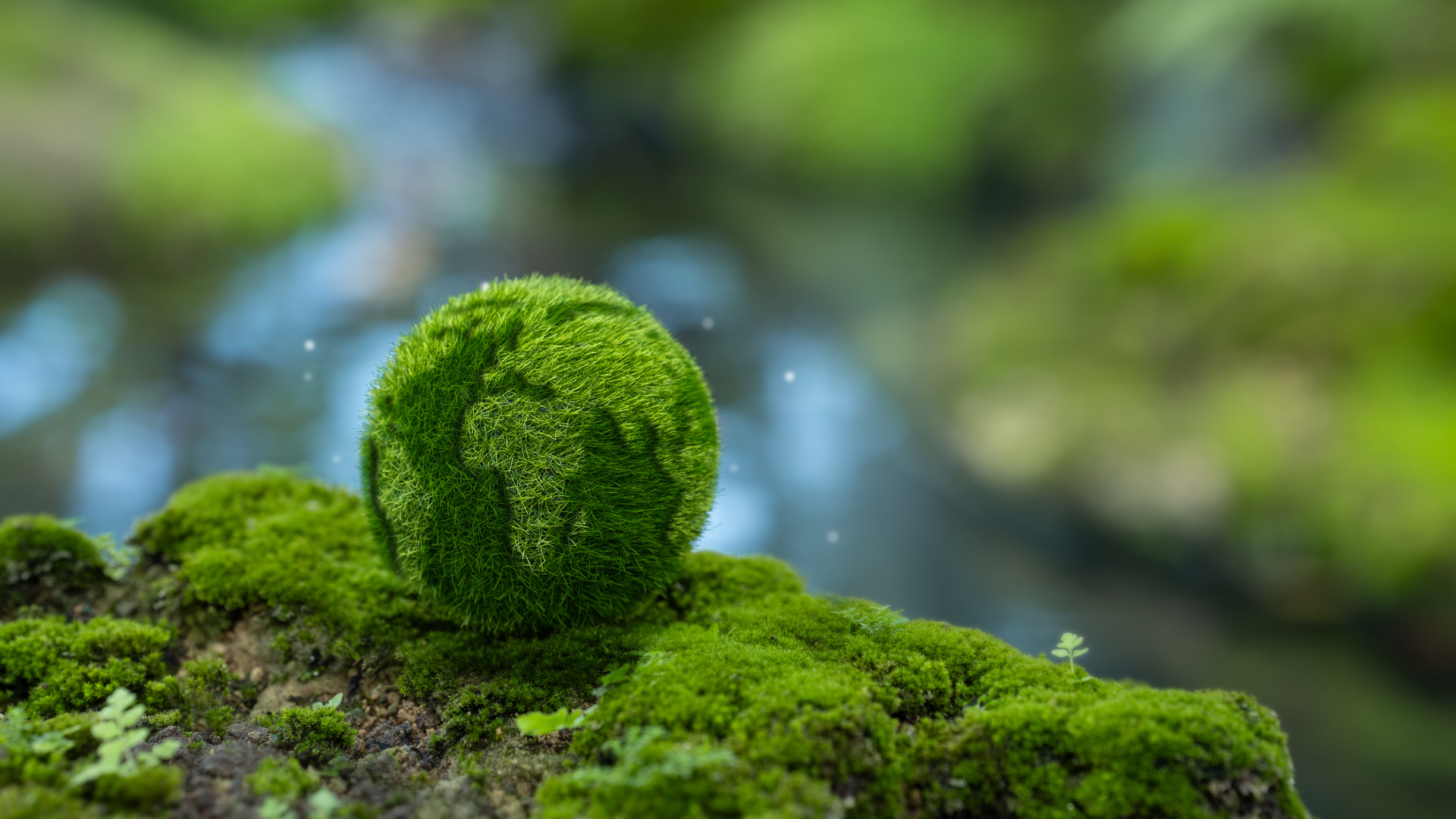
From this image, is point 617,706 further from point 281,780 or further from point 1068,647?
point 1068,647

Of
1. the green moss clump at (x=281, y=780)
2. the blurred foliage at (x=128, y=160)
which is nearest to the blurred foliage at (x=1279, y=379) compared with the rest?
the green moss clump at (x=281, y=780)

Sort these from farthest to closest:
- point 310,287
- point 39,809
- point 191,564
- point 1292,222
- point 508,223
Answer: point 508,223 → point 310,287 → point 1292,222 → point 191,564 → point 39,809

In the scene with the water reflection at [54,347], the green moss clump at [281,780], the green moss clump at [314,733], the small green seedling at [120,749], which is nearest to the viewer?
the small green seedling at [120,749]

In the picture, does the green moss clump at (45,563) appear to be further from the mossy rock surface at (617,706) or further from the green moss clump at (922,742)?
the green moss clump at (922,742)

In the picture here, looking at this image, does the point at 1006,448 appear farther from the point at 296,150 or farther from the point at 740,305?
the point at 296,150

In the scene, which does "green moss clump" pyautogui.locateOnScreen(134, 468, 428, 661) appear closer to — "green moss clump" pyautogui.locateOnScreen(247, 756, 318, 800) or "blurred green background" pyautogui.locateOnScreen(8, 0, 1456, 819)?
"blurred green background" pyautogui.locateOnScreen(8, 0, 1456, 819)

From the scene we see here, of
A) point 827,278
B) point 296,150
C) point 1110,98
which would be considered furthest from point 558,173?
point 1110,98
